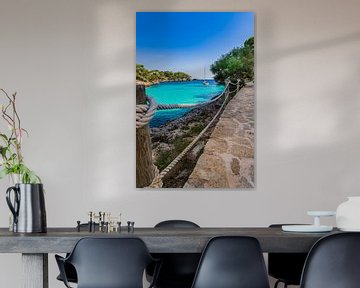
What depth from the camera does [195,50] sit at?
550cm

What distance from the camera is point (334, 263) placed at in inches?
125

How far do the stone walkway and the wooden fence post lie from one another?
1.05 feet

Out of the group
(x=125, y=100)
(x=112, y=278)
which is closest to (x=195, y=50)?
(x=125, y=100)

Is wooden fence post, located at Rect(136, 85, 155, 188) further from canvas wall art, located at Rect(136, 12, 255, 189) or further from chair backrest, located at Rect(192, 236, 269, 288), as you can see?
chair backrest, located at Rect(192, 236, 269, 288)

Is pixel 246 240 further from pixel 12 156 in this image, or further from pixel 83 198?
pixel 83 198

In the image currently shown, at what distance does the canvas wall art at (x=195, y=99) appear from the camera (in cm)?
544

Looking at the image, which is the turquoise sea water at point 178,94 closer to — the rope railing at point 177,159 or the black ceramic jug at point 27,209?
the rope railing at point 177,159

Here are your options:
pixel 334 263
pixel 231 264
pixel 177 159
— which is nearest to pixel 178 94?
pixel 177 159

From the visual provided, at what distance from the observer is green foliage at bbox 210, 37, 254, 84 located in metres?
5.50

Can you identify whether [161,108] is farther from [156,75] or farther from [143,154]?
[143,154]

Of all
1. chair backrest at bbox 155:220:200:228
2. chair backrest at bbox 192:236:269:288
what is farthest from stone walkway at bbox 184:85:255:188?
chair backrest at bbox 192:236:269:288

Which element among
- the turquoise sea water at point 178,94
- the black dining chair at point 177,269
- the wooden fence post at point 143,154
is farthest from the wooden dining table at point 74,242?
the turquoise sea water at point 178,94

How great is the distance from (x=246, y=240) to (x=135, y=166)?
7.50ft

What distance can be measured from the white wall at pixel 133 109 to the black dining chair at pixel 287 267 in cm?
94
